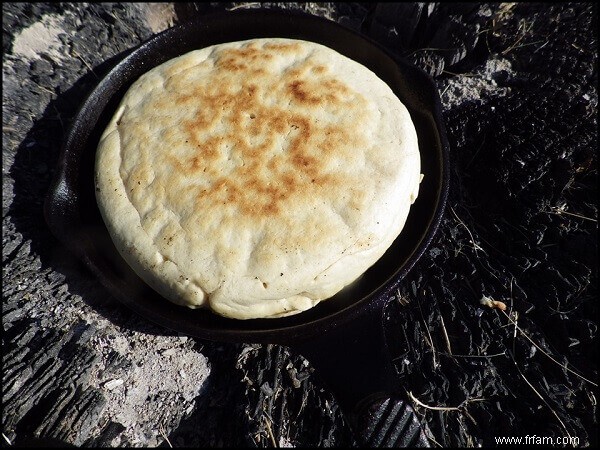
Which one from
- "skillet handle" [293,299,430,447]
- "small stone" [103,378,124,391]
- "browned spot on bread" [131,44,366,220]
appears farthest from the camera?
"small stone" [103,378,124,391]

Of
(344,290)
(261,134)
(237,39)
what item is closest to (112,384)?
(344,290)

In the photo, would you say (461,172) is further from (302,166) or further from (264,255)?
(264,255)

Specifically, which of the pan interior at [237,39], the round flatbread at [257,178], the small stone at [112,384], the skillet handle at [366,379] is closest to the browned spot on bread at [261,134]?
the round flatbread at [257,178]

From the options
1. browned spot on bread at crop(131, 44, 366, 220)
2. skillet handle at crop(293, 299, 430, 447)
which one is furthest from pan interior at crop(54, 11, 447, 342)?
browned spot on bread at crop(131, 44, 366, 220)

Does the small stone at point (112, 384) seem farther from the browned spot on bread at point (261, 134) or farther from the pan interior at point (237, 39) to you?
the browned spot on bread at point (261, 134)

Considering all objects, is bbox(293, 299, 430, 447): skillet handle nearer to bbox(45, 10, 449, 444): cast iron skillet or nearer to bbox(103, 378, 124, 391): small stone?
bbox(45, 10, 449, 444): cast iron skillet

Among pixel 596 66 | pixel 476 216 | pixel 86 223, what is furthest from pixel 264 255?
pixel 596 66

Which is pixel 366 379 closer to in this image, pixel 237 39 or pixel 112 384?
pixel 112 384
